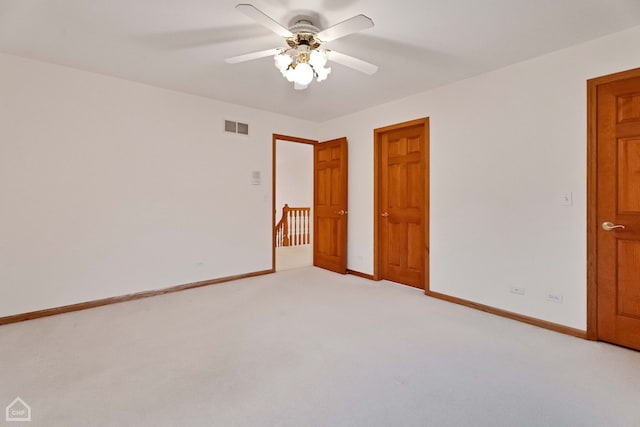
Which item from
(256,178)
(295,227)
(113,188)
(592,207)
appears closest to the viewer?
(592,207)

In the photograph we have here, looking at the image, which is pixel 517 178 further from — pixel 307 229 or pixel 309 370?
pixel 307 229

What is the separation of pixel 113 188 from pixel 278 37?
2.40m

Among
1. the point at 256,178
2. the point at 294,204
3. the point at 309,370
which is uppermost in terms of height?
the point at 256,178

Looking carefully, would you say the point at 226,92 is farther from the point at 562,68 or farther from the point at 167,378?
the point at 562,68

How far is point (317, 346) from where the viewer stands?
2352mm

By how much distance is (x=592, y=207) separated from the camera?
2.48 meters

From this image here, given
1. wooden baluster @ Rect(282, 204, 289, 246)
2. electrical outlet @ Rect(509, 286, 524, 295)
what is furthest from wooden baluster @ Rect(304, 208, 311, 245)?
electrical outlet @ Rect(509, 286, 524, 295)

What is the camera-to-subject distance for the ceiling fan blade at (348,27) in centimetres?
183

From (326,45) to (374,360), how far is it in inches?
101

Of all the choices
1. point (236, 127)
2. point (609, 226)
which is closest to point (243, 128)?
point (236, 127)

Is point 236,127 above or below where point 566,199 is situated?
above

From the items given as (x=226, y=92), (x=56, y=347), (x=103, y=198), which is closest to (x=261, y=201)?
(x=226, y=92)

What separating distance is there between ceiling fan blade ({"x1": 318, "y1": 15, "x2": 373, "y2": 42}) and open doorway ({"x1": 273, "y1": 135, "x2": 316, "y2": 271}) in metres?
2.83

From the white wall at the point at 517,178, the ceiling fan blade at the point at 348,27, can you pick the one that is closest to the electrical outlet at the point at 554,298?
the white wall at the point at 517,178
